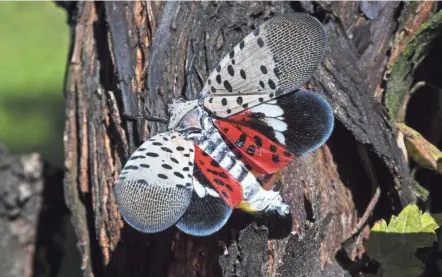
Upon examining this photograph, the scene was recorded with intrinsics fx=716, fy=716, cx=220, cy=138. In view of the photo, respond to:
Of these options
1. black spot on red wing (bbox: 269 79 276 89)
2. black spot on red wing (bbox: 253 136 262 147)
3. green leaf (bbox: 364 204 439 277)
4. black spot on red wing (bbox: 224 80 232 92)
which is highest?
black spot on red wing (bbox: 269 79 276 89)

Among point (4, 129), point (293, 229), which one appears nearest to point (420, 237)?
point (293, 229)

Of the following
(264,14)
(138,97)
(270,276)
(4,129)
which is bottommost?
(4,129)

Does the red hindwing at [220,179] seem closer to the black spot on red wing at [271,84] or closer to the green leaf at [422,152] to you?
the black spot on red wing at [271,84]

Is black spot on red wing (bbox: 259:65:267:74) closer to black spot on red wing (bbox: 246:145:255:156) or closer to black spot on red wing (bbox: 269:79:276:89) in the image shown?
black spot on red wing (bbox: 269:79:276:89)

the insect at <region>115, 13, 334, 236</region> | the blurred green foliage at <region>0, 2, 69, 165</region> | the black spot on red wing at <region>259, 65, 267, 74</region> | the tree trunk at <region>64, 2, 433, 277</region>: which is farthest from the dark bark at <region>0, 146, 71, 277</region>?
the black spot on red wing at <region>259, 65, 267, 74</region>

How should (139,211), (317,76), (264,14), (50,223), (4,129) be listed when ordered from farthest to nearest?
(4,129) → (50,223) → (264,14) → (317,76) → (139,211)

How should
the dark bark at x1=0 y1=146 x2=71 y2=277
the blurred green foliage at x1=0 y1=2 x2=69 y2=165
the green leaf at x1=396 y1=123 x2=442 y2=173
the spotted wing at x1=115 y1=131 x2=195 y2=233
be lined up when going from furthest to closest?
the blurred green foliage at x1=0 y1=2 x2=69 y2=165 < the dark bark at x1=0 y1=146 x2=71 y2=277 < the green leaf at x1=396 y1=123 x2=442 y2=173 < the spotted wing at x1=115 y1=131 x2=195 y2=233

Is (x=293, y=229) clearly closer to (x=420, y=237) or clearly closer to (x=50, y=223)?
(x=420, y=237)
